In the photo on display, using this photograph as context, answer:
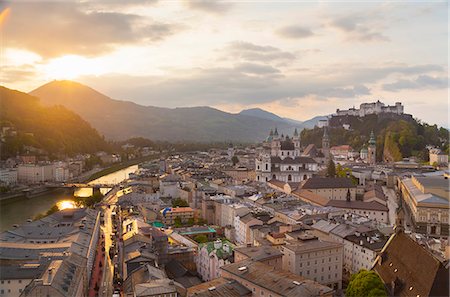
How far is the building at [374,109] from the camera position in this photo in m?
67.5

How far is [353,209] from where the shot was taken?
26.0 meters

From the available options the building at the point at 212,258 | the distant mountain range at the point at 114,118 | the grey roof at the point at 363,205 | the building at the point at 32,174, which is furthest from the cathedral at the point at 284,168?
the distant mountain range at the point at 114,118

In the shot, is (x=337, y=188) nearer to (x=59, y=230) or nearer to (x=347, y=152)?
(x=59, y=230)

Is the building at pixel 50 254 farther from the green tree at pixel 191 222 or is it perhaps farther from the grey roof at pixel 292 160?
the grey roof at pixel 292 160

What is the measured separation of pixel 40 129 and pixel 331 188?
1981 inches

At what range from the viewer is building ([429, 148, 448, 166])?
1778 inches

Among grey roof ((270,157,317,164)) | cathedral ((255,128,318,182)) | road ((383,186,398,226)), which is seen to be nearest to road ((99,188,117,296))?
cathedral ((255,128,318,182))

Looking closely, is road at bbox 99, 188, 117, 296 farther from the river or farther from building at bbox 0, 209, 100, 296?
the river

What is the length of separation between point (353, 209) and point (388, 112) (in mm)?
45347

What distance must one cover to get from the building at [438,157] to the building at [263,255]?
3478 centimetres

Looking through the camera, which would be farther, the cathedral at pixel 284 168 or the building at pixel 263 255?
the cathedral at pixel 284 168

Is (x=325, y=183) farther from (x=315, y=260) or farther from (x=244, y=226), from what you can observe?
(x=315, y=260)

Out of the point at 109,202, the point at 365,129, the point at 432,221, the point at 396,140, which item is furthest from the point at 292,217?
the point at 365,129

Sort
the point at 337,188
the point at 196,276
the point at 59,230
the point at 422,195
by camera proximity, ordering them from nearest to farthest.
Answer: the point at 196,276
the point at 59,230
the point at 422,195
the point at 337,188
